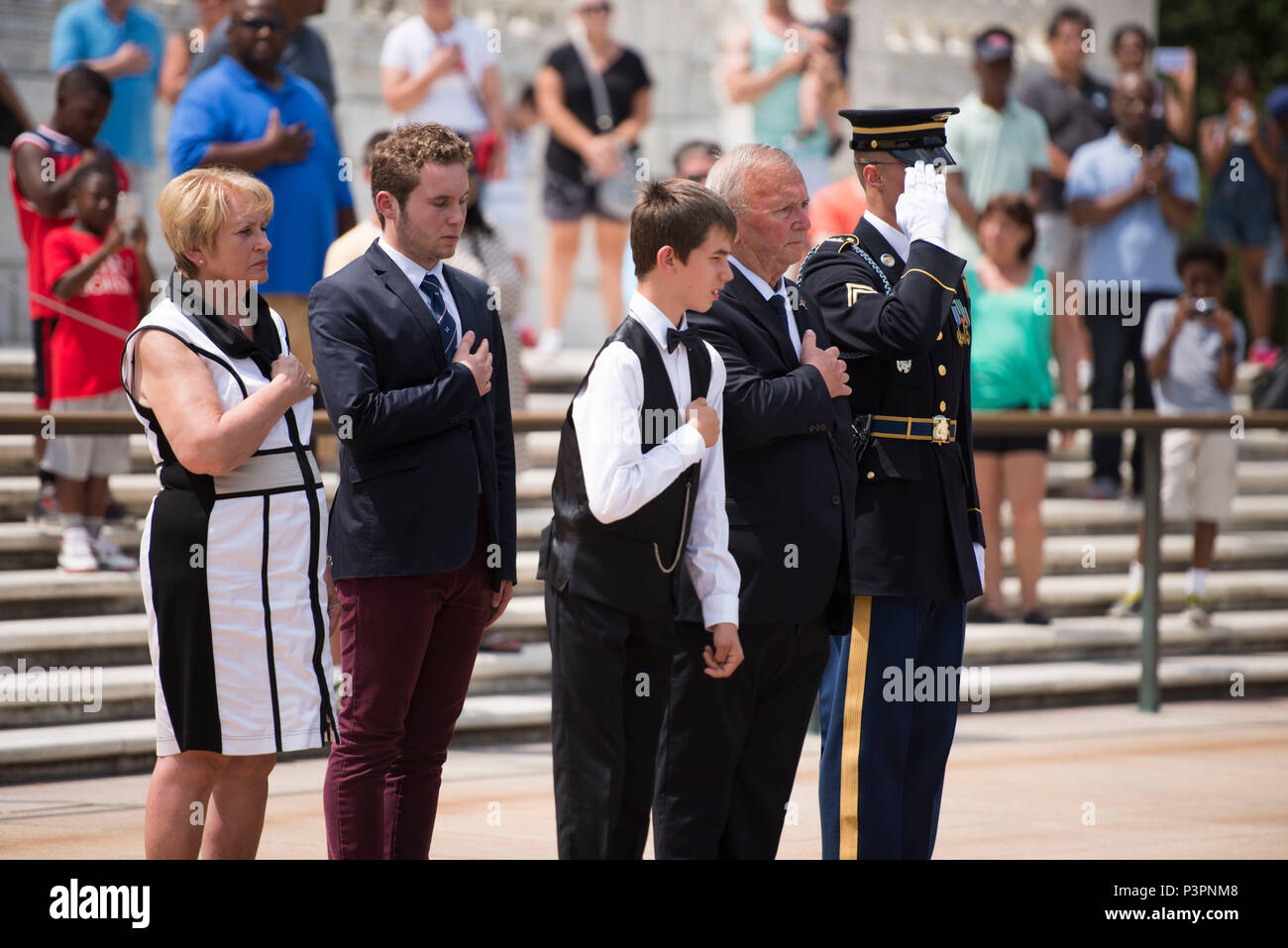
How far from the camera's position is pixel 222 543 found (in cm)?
425

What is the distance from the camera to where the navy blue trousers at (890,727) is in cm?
476

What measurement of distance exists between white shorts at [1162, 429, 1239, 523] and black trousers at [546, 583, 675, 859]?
6.36m

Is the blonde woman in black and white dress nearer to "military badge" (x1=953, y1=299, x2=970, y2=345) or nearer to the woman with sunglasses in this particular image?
"military badge" (x1=953, y1=299, x2=970, y2=345)

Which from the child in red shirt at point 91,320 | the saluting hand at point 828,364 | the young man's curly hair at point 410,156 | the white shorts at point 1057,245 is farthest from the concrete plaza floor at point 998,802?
the white shorts at point 1057,245

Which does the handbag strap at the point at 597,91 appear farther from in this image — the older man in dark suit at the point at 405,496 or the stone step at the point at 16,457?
the older man in dark suit at the point at 405,496

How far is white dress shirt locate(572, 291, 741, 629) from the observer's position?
162 inches

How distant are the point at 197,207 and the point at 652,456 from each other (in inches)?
47.3

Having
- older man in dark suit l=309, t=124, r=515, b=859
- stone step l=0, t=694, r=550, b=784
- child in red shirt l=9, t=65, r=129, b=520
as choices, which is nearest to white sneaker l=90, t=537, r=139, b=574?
child in red shirt l=9, t=65, r=129, b=520

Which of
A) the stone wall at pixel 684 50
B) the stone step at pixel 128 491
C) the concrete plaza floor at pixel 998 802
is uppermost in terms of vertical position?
the stone wall at pixel 684 50

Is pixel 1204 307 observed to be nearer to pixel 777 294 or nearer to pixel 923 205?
pixel 923 205

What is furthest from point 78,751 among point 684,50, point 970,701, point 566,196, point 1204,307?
point 684,50

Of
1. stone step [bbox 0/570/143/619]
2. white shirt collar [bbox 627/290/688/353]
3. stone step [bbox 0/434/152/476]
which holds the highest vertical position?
white shirt collar [bbox 627/290/688/353]

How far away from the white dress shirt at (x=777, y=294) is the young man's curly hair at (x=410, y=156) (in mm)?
725
